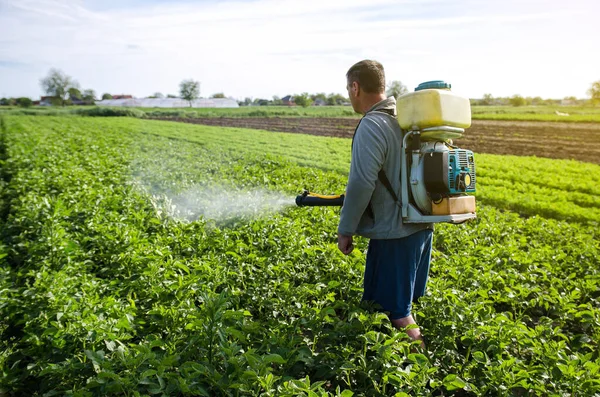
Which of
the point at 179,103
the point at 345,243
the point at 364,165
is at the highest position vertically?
the point at 179,103

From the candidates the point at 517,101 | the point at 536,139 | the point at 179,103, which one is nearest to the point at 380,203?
the point at 536,139

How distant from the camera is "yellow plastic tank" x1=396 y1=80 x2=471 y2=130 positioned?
9.86 ft

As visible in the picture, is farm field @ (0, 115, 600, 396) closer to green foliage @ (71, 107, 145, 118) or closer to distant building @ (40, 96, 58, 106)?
green foliage @ (71, 107, 145, 118)

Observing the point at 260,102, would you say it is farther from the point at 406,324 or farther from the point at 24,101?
the point at 406,324

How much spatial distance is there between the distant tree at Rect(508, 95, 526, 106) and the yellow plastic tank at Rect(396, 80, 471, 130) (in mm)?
43159

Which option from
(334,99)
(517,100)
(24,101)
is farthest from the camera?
(24,101)

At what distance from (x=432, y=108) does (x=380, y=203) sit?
74 centimetres

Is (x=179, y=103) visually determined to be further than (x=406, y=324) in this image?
Yes

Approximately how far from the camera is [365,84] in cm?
331

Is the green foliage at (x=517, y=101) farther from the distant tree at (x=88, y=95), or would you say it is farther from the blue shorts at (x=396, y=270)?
the distant tree at (x=88, y=95)

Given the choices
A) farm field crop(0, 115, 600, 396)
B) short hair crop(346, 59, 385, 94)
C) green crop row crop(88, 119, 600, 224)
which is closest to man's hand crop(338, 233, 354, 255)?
farm field crop(0, 115, 600, 396)

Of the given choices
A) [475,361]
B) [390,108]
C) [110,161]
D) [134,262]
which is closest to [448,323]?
[475,361]

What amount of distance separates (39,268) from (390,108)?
361cm

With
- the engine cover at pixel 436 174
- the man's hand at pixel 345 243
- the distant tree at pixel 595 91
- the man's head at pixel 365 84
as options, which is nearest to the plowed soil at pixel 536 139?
the distant tree at pixel 595 91
